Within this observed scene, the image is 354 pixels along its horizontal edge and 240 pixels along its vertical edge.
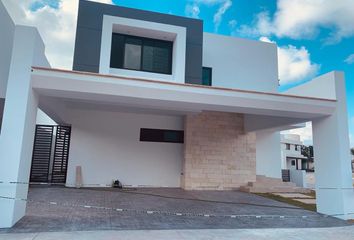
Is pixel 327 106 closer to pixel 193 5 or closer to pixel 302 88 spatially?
pixel 302 88

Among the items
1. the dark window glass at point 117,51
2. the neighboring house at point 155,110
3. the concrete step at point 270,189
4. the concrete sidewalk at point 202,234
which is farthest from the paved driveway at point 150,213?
the dark window glass at point 117,51

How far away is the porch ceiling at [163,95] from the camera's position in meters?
5.95

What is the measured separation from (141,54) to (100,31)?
1863 millimetres

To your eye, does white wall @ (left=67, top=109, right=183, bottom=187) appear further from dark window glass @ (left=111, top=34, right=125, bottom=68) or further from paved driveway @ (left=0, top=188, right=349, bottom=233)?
dark window glass @ (left=111, top=34, right=125, bottom=68)

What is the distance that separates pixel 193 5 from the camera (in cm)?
1295

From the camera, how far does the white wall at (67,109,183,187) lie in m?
11.6

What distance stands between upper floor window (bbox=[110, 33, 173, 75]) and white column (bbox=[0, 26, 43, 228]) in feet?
16.9

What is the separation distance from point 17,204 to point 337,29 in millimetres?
14859

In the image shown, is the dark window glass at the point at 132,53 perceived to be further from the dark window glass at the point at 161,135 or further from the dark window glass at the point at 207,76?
the dark window glass at the point at 207,76

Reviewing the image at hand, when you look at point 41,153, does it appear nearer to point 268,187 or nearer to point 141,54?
point 141,54

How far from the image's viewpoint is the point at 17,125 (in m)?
5.45

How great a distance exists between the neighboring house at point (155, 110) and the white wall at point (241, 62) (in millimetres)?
60

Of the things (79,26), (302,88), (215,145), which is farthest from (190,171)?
(79,26)

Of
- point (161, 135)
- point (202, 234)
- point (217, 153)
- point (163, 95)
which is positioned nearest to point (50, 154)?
point (161, 135)
